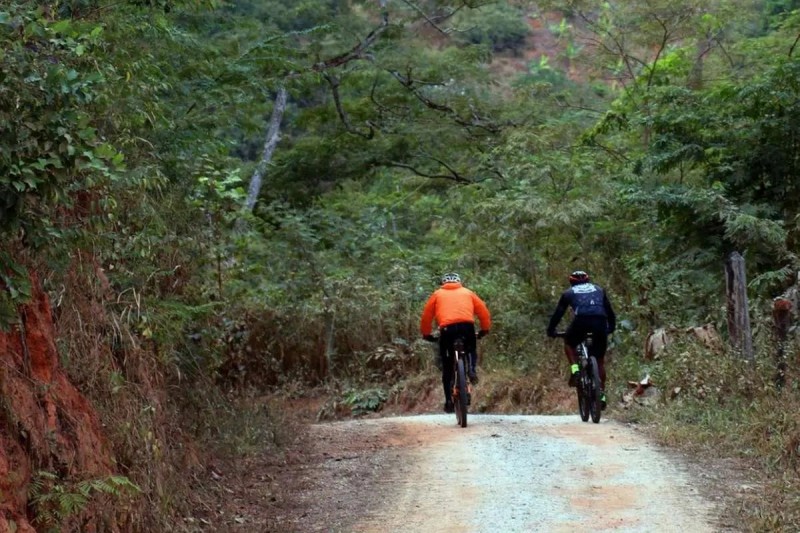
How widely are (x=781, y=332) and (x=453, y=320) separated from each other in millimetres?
3844

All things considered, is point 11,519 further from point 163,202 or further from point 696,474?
point 696,474

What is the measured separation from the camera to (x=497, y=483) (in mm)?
8578

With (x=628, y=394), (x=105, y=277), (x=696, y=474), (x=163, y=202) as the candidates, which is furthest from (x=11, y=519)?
(x=628, y=394)

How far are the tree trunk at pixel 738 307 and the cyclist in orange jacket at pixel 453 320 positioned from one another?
9.43 feet

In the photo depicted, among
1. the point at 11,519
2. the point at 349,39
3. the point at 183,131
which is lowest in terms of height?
the point at 11,519

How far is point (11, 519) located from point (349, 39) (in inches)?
754

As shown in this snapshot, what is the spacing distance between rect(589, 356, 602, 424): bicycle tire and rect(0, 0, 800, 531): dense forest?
605mm

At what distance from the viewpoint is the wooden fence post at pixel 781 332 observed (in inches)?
401

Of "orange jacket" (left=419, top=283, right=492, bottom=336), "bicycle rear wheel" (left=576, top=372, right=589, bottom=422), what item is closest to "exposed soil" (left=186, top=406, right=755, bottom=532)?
"bicycle rear wheel" (left=576, top=372, right=589, bottom=422)

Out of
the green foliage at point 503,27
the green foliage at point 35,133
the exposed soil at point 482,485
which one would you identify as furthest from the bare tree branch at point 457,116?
the green foliage at point 503,27

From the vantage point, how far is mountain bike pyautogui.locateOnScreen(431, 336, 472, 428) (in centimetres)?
1196

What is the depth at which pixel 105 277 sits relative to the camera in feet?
24.2

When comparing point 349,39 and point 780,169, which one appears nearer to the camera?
point 780,169

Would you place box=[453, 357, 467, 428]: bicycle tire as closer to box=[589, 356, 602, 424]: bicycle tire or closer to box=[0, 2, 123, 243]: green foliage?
box=[589, 356, 602, 424]: bicycle tire
